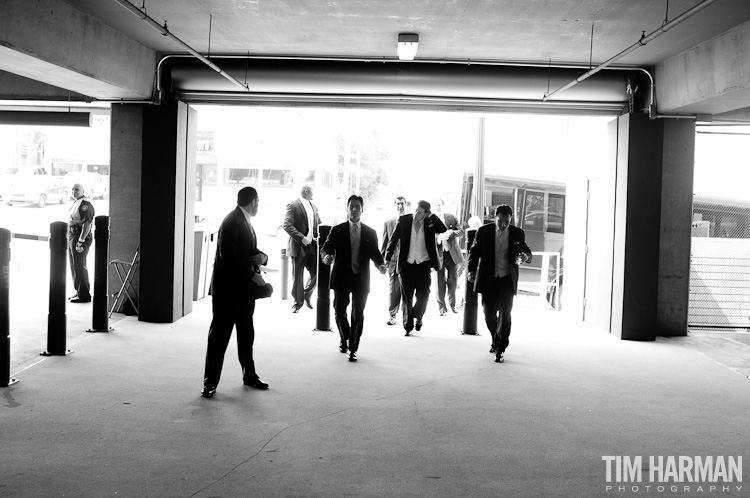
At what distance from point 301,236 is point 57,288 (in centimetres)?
411

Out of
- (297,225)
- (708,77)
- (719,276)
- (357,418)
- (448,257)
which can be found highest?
(708,77)

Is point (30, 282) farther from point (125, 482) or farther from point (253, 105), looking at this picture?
point (125, 482)

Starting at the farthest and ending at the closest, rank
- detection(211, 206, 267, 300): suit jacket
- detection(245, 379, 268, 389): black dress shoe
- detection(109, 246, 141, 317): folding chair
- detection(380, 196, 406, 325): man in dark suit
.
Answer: detection(380, 196, 406, 325): man in dark suit
detection(109, 246, 141, 317): folding chair
detection(245, 379, 268, 389): black dress shoe
detection(211, 206, 267, 300): suit jacket

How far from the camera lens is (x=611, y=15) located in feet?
25.3

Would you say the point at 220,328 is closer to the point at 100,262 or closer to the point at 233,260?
the point at 233,260

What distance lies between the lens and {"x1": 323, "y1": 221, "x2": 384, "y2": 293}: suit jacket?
26.8ft

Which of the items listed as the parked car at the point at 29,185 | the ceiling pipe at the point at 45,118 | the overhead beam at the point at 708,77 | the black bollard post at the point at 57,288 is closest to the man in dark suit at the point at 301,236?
the ceiling pipe at the point at 45,118

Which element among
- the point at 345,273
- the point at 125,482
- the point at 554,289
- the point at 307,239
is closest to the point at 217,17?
the point at 345,273

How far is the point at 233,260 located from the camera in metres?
6.34

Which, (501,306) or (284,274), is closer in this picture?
(501,306)

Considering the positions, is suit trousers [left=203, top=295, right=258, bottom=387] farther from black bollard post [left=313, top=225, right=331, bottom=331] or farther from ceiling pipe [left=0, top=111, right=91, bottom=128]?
ceiling pipe [left=0, top=111, right=91, bottom=128]

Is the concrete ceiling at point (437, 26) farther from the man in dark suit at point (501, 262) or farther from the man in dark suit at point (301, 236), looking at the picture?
the man in dark suit at point (301, 236)


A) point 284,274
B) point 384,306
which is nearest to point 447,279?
point 384,306

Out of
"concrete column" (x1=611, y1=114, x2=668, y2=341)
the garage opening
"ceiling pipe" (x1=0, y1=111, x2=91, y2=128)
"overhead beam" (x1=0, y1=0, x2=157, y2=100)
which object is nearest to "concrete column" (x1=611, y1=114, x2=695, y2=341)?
"concrete column" (x1=611, y1=114, x2=668, y2=341)
